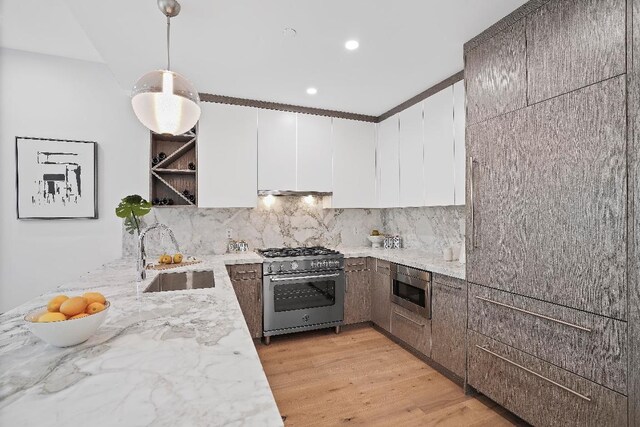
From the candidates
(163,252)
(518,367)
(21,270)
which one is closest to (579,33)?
(518,367)

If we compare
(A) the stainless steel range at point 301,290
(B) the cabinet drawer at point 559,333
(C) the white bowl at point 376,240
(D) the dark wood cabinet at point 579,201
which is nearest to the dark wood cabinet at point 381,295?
(A) the stainless steel range at point 301,290

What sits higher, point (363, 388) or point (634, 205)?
point (634, 205)

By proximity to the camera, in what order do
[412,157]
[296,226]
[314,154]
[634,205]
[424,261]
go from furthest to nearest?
1. [296,226]
2. [314,154]
3. [412,157]
4. [424,261]
5. [634,205]

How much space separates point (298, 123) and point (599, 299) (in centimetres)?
303

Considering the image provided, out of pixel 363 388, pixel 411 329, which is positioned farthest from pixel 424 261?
pixel 363 388

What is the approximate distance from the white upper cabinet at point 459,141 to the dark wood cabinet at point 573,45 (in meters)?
0.78

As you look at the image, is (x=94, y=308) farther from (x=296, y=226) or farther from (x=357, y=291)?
(x=296, y=226)

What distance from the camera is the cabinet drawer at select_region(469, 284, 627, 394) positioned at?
1452mm

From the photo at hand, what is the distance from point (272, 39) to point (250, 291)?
2272 millimetres

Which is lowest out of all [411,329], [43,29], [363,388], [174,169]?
[363,388]

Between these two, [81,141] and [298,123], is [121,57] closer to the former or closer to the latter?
[81,141]

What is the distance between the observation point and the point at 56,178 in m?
2.95

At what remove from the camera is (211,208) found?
347 cm

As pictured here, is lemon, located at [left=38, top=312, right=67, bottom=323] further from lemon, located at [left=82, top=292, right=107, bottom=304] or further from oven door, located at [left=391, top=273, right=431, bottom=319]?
oven door, located at [left=391, top=273, right=431, bottom=319]
